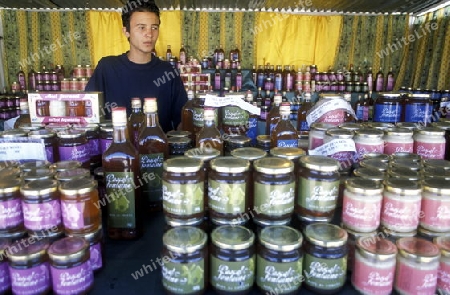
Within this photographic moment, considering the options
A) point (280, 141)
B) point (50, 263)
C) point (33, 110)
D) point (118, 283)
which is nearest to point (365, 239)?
point (280, 141)

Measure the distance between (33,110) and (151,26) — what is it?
0.95 m

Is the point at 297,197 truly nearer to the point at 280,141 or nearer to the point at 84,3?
the point at 280,141

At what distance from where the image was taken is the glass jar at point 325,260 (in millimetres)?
835

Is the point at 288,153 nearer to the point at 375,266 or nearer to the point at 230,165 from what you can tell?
the point at 230,165

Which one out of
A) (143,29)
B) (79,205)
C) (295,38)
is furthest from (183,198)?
(295,38)

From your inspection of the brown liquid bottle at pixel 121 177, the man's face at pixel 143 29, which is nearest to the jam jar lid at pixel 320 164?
the brown liquid bottle at pixel 121 177

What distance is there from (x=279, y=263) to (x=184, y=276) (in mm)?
219

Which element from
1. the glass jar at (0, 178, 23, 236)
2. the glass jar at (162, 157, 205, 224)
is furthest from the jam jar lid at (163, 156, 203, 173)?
the glass jar at (0, 178, 23, 236)

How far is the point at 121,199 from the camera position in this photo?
1.05m

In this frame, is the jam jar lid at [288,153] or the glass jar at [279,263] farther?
the jam jar lid at [288,153]

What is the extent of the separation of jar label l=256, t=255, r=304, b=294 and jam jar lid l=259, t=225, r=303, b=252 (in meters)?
0.04

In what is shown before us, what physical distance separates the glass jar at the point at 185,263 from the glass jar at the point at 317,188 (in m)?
0.29

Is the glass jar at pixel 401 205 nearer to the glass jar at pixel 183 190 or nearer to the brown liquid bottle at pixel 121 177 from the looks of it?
the glass jar at pixel 183 190

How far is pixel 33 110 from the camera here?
140cm
